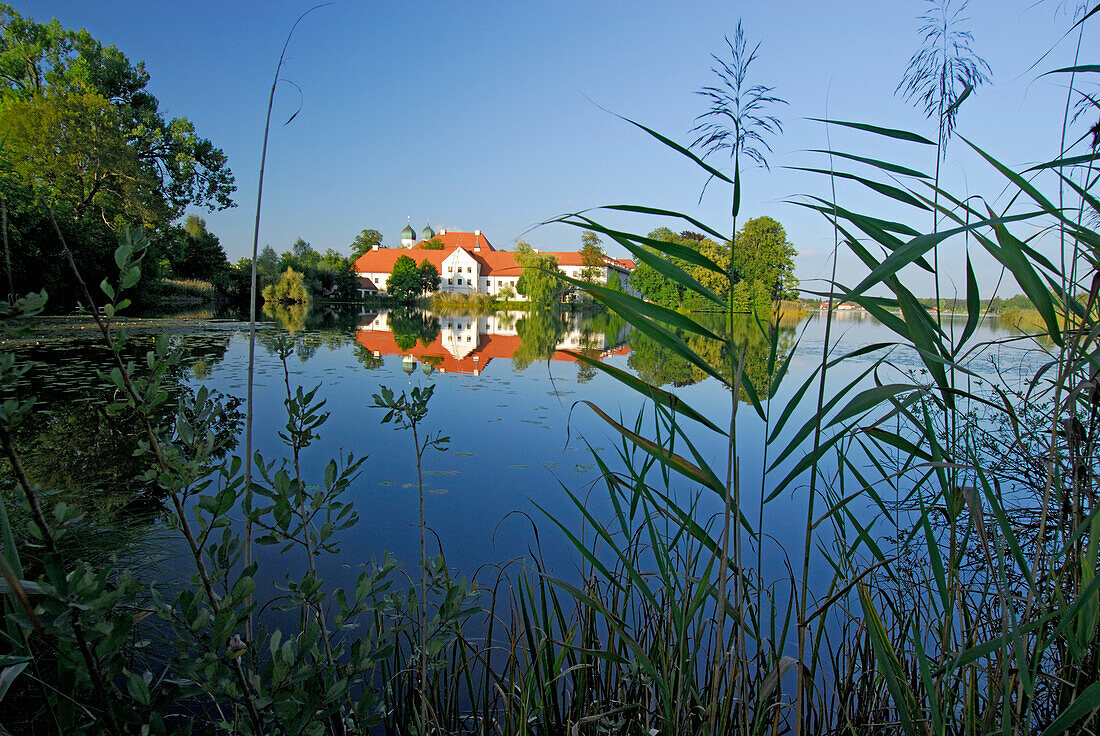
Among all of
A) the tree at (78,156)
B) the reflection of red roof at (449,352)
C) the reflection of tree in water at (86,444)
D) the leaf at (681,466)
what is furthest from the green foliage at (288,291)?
the leaf at (681,466)

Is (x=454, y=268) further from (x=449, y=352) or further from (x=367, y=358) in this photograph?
(x=367, y=358)

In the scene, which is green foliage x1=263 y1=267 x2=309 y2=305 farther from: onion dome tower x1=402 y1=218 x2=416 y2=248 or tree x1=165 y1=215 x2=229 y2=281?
onion dome tower x1=402 y1=218 x2=416 y2=248

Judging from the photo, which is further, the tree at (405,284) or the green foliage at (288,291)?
the tree at (405,284)

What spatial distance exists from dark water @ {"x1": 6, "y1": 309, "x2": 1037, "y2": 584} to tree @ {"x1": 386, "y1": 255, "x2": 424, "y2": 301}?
3705cm

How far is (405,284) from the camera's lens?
48750 millimetres

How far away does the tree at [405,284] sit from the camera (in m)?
47.8

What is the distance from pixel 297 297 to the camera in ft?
120

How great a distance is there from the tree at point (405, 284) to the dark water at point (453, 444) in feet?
122

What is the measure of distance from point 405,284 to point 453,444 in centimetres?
4551

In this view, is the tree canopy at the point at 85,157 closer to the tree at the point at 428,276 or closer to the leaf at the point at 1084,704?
the leaf at the point at 1084,704

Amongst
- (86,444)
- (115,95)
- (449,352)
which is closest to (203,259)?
(115,95)

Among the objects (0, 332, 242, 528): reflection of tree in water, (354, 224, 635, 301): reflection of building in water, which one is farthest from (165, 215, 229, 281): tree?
(0, 332, 242, 528): reflection of tree in water

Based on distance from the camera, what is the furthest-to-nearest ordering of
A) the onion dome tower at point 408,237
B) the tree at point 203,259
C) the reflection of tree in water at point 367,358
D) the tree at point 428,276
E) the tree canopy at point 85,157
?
the onion dome tower at point 408,237
the tree at point 428,276
the tree at point 203,259
the tree canopy at point 85,157
the reflection of tree in water at point 367,358

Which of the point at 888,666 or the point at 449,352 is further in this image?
the point at 449,352
